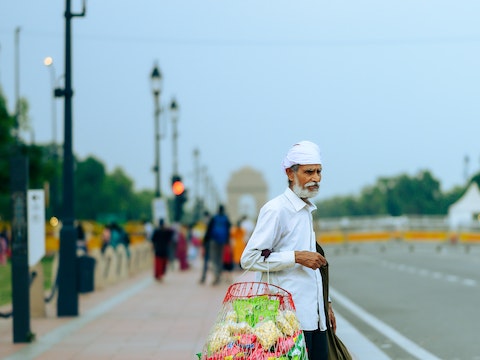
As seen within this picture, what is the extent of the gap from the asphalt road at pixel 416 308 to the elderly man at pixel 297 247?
5488 mm

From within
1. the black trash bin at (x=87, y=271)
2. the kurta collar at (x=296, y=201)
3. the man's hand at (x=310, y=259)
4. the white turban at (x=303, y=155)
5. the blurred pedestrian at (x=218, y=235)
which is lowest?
the black trash bin at (x=87, y=271)

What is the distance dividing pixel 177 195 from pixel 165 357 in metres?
21.4

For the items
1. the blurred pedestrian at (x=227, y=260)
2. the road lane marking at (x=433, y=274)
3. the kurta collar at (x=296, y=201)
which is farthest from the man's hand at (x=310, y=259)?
the blurred pedestrian at (x=227, y=260)

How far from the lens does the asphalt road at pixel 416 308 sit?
11.9 meters

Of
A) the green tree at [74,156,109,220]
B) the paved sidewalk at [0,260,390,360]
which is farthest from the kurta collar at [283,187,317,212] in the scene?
the green tree at [74,156,109,220]

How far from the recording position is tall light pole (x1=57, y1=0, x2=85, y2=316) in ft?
51.1

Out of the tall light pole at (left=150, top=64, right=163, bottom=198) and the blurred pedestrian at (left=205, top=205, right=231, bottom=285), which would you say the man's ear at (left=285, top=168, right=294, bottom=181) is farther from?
the tall light pole at (left=150, top=64, right=163, bottom=198)

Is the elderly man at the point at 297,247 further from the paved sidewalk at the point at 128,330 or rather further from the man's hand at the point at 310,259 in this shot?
the paved sidewalk at the point at 128,330

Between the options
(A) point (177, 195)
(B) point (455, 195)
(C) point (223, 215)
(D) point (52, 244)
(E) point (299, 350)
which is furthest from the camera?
(B) point (455, 195)

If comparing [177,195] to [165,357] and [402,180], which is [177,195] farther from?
[402,180]

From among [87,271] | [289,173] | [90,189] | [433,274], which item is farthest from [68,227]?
[90,189]

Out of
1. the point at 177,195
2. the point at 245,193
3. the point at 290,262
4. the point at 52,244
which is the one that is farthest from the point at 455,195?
the point at 290,262

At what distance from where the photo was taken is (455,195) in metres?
140

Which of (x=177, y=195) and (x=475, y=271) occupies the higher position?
(x=177, y=195)
